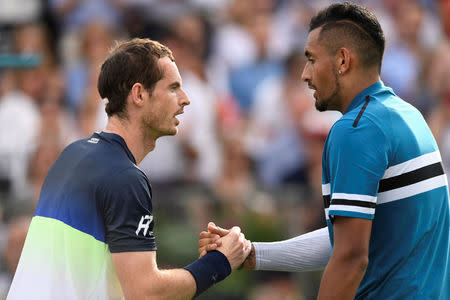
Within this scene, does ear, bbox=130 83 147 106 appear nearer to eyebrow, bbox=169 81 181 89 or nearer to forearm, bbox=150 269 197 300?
eyebrow, bbox=169 81 181 89

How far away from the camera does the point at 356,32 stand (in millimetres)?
3477

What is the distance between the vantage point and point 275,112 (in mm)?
8281

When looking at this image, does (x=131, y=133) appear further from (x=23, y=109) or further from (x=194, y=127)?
(x=23, y=109)

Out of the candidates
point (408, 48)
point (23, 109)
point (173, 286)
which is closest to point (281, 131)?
point (408, 48)

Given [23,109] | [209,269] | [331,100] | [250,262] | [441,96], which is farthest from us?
[23,109]

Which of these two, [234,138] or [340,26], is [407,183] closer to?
[340,26]

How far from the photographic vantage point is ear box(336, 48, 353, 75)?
346 centimetres

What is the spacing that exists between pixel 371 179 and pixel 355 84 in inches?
21.5

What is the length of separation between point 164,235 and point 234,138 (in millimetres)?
1574

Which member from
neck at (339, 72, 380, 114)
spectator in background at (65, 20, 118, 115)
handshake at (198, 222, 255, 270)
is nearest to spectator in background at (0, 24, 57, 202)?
spectator in background at (65, 20, 118, 115)

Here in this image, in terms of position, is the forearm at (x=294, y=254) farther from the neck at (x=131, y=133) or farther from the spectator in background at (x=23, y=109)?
the spectator in background at (x=23, y=109)

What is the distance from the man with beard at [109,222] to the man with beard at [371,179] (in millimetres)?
782

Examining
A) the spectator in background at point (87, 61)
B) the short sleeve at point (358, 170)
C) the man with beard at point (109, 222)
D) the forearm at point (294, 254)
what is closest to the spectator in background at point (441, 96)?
the forearm at point (294, 254)

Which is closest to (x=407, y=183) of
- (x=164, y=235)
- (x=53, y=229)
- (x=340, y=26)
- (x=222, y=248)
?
(x=340, y=26)
